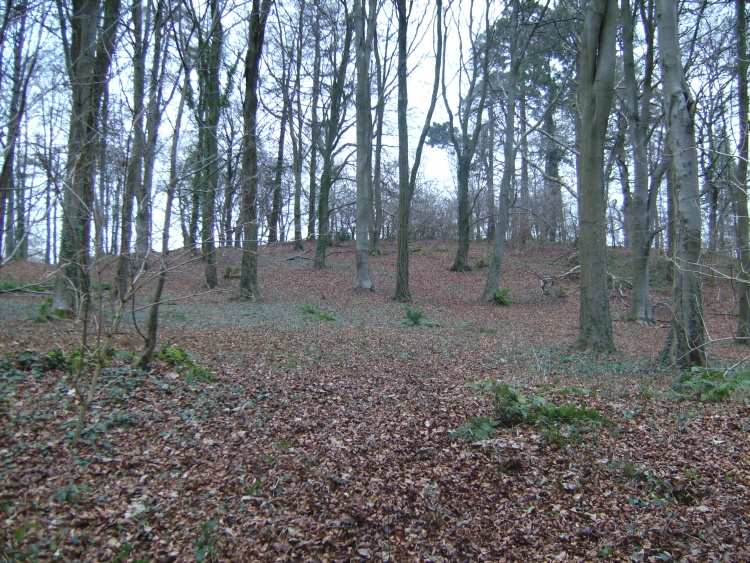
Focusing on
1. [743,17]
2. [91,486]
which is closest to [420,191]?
[743,17]

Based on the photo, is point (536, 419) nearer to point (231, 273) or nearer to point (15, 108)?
point (15, 108)

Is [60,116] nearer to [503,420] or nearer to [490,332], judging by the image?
[503,420]

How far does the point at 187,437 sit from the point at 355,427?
5.47 ft

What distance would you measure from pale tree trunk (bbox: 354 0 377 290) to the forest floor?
1056cm

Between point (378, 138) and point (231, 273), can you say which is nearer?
point (231, 273)

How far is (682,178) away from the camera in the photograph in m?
6.77

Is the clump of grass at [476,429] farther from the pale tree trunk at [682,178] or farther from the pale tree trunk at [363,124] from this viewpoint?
the pale tree trunk at [363,124]

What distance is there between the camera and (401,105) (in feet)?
55.0

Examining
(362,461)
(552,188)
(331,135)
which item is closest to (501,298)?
(331,135)

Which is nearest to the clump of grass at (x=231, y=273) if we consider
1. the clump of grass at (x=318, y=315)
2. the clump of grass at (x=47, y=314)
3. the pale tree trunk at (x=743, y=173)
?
the clump of grass at (x=318, y=315)

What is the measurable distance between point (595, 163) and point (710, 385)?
4.42 meters

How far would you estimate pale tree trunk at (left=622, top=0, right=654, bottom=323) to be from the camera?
531 inches

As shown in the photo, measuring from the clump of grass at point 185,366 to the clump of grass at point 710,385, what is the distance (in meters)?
5.83

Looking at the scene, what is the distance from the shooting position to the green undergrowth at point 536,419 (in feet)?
15.1
